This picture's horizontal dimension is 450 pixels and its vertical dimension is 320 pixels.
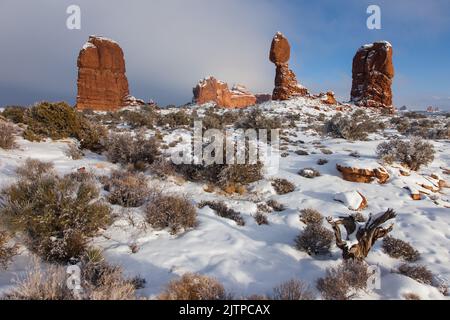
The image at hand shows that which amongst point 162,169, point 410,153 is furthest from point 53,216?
point 410,153

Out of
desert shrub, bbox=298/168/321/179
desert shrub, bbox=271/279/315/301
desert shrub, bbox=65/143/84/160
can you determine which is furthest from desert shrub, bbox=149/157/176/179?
desert shrub, bbox=271/279/315/301

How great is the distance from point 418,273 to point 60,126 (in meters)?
11.8

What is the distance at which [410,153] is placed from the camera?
33.1 ft

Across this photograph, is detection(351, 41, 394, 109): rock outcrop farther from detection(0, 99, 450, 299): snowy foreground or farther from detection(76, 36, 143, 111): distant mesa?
detection(76, 36, 143, 111): distant mesa

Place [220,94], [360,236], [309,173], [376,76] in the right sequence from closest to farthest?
[360,236] < [309,173] < [376,76] < [220,94]

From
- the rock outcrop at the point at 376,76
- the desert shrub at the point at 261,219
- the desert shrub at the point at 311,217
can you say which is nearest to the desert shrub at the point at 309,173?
the desert shrub at the point at 311,217

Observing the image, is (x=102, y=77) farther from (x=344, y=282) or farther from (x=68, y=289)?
(x=344, y=282)

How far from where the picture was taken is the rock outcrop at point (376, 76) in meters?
38.6

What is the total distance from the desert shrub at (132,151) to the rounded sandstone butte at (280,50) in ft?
120

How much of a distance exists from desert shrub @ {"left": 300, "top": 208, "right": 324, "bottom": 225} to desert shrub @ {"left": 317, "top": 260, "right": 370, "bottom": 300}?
2.02 meters

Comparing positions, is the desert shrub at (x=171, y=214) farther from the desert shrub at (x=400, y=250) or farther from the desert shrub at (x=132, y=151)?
the desert shrub at (x=400, y=250)

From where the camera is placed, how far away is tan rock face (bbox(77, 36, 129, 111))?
38.5 metres

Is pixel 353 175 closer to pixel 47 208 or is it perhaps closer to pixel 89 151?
pixel 47 208

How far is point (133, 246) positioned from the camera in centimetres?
450
